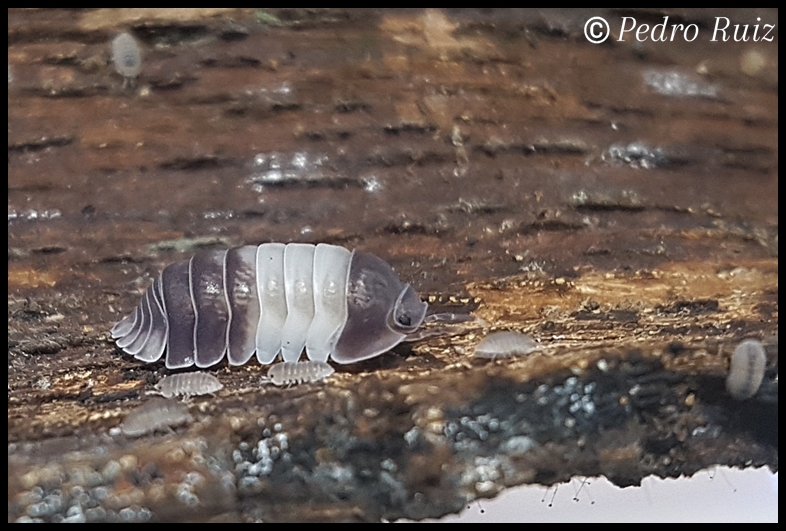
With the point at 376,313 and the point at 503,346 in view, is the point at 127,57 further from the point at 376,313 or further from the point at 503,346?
the point at 503,346

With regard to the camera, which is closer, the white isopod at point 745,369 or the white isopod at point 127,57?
the white isopod at point 127,57

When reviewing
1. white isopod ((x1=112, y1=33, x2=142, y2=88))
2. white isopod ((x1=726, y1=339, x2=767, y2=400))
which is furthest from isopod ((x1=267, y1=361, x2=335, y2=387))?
white isopod ((x1=726, y1=339, x2=767, y2=400))

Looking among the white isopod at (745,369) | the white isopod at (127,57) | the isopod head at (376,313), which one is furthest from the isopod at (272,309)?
the white isopod at (745,369)

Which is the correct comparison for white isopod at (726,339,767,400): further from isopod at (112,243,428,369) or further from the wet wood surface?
isopod at (112,243,428,369)

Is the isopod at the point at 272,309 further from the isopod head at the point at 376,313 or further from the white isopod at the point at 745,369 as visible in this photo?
the white isopod at the point at 745,369

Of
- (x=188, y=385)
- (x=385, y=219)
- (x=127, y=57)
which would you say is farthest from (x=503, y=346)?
(x=127, y=57)

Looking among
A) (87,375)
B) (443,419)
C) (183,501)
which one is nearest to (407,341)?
(443,419)

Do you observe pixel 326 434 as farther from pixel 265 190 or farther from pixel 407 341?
pixel 265 190
